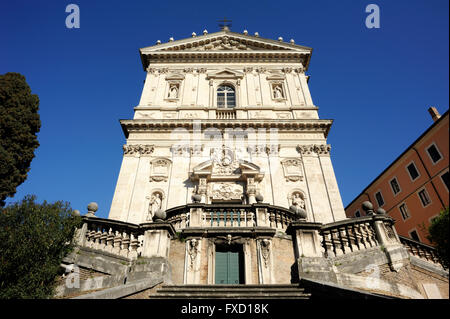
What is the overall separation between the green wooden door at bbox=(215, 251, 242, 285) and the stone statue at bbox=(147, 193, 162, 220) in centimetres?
716

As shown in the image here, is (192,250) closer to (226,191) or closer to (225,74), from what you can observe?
(226,191)

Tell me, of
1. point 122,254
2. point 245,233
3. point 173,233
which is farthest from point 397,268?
point 122,254

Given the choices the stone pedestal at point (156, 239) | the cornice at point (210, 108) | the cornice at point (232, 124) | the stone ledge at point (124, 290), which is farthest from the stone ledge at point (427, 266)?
the cornice at point (210, 108)

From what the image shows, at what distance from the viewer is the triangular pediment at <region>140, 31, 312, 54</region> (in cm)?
2547

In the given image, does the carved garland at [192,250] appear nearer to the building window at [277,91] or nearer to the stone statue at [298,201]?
the stone statue at [298,201]

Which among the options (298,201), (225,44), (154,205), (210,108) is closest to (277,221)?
(298,201)

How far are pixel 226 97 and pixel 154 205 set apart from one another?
1109 cm

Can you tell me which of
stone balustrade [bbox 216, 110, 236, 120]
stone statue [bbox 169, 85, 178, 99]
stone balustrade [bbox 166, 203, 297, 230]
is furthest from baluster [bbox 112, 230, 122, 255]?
stone statue [bbox 169, 85, 178, 99]

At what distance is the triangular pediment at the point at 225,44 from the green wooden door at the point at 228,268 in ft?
68.6

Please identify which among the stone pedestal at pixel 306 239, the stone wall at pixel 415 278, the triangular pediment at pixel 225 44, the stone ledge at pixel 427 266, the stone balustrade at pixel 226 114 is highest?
the triangular pediment at pixel 225 44

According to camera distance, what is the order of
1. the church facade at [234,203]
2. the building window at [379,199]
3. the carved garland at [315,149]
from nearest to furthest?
the church facade at [234,203], the carved garland at [315,149], the building window at [379,199]

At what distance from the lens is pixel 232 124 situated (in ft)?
62.6

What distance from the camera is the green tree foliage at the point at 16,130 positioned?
45.8 ft

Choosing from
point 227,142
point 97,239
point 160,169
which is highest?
point 227,142
